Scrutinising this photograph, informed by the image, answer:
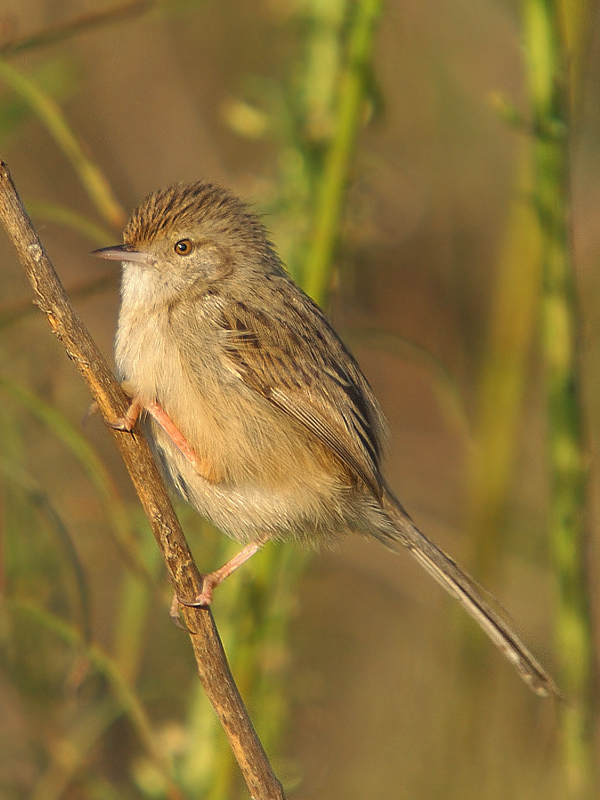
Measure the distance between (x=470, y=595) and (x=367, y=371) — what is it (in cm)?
394

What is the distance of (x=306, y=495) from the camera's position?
3691 millimetres

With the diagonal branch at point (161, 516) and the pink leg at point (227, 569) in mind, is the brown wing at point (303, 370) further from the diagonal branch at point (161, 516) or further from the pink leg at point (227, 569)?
the diagonal branch at point (161, 516)

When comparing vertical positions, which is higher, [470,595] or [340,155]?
[340,155]

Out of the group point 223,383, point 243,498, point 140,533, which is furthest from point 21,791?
point 223,383

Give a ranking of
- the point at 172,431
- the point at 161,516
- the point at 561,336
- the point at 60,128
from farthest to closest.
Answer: the point at 172,431, the point at 60,128, the point at 561,336, the point at 161,516

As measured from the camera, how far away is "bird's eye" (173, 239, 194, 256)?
3783mm

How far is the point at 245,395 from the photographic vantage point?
3.55 metres

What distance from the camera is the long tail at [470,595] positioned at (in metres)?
3.36

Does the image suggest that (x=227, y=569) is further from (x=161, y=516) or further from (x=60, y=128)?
(x=60, y=128)

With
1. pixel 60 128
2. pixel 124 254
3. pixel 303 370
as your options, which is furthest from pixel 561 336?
pixel 60 128

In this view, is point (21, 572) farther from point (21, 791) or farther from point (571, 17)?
point (571, 17)

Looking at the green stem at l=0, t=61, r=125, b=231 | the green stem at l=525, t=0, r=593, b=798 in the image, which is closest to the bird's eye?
the green stem at l=0, t=61, r=125, b=231

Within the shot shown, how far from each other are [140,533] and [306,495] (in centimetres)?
80

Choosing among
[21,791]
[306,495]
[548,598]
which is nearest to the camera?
[306,495]
